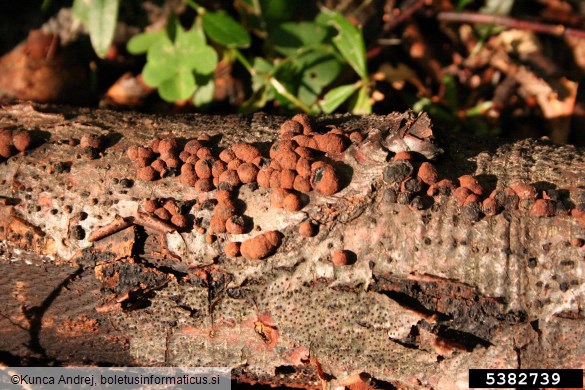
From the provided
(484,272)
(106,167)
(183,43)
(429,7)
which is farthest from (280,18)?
(484,272)

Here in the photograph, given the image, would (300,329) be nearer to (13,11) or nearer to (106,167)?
(106,167)

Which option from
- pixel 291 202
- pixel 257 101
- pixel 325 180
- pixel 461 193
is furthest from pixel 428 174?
pixel 257 101

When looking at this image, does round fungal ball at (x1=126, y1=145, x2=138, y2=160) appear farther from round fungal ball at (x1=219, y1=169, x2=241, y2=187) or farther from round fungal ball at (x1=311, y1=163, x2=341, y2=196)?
round fungal ball at (x1=311, y1=163, x2=341, y2=196)

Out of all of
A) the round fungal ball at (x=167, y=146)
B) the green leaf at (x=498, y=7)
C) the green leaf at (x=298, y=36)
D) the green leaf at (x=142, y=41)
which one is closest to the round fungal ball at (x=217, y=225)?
the round fungal ball at (x=167, y=146)

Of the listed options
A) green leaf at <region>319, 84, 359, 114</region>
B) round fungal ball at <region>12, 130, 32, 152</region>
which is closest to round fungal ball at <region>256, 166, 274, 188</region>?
round fungal ball at <region>12, 130, 32, 152</region>

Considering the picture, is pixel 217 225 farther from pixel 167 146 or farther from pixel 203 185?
pixel 167 146

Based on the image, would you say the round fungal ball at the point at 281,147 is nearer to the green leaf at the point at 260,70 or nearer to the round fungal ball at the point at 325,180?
the round fungal ball at the point at 325,180
